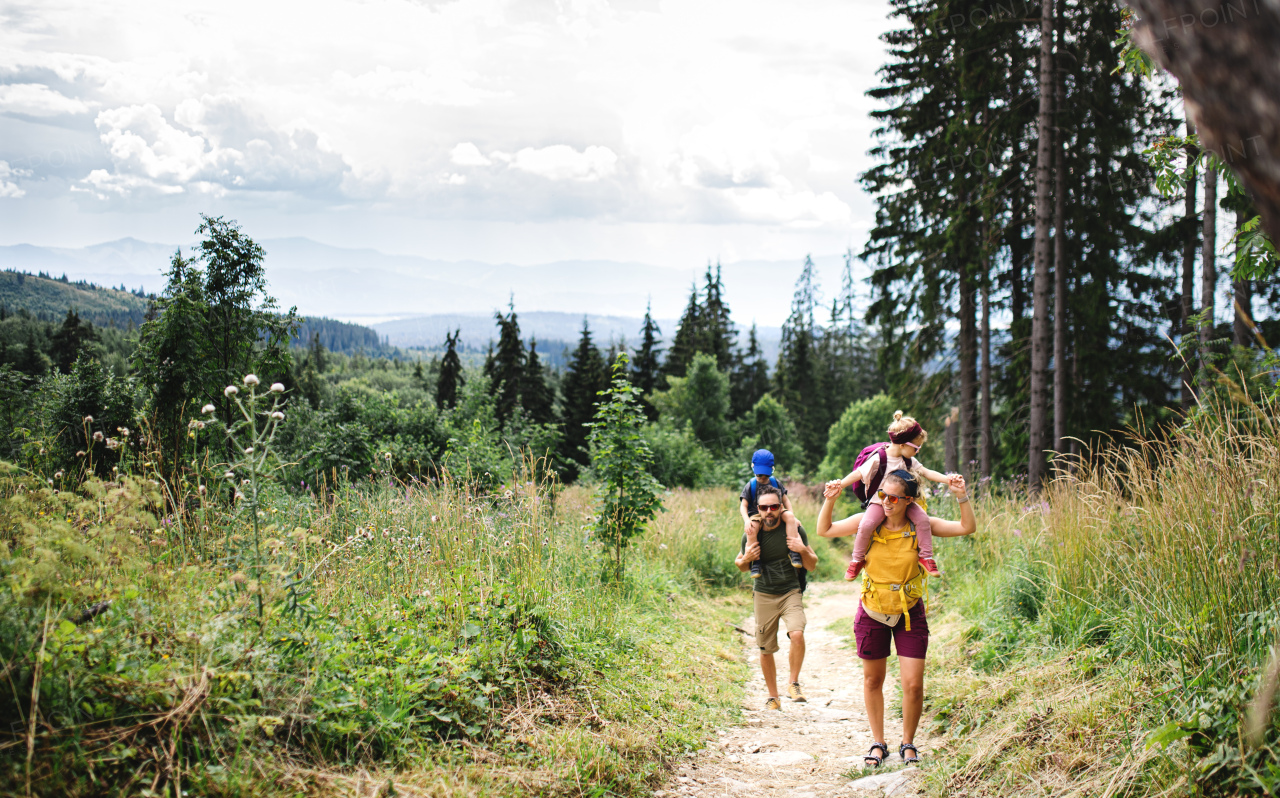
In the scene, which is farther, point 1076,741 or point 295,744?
point 1076,741

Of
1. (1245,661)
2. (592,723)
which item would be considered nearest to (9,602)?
(592,723)

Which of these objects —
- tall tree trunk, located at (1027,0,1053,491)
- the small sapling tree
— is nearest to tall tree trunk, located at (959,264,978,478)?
tall tree trunk, located at (1027,0,1053,491)

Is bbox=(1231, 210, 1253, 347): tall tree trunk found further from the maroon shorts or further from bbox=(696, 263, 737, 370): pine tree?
bbox=(696, 263, 737, 370): pine tree

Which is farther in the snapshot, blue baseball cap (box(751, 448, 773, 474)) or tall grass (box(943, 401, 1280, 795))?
blue baseball cap (box(751, 448, 773, 474))

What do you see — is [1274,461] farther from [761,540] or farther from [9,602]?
[9,602]

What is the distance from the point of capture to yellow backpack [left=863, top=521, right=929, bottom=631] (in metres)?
4.10

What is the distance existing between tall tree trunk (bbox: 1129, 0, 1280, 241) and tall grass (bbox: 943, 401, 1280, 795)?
2.18 metres

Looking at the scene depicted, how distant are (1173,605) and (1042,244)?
37.4 ft

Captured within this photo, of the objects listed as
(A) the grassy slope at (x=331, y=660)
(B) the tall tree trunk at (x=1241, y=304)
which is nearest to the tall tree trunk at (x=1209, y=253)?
(B) the tall tree trunk at (x=1241, y=304)

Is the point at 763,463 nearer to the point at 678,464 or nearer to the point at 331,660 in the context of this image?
the point at 331,660

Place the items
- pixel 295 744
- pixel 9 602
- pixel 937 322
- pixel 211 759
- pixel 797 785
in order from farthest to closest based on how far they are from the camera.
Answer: pixel 937 322, pixel 797 785, pixel 295 744, pixel 211 759, pixel 9 602

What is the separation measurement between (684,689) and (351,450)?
1589 centimetres

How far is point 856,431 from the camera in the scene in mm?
37812

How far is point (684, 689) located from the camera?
208 inches
